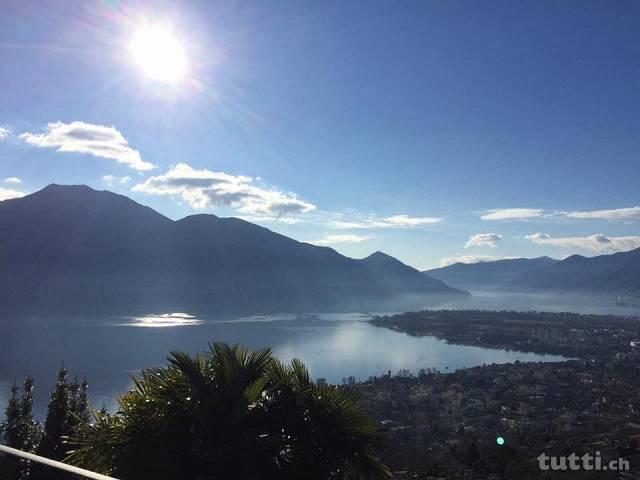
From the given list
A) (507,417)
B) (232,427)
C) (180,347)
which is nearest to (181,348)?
(180,347)

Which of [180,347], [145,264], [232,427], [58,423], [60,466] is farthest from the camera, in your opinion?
[145,264]

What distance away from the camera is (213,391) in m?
2.96

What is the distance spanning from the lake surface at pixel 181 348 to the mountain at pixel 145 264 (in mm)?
16487

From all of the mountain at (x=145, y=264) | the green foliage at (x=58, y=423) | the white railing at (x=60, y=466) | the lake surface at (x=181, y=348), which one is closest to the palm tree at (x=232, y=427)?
the white railing at (x=60, y=466)

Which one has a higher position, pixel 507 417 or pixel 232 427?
pixel 232 427

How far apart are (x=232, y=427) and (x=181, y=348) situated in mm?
44878

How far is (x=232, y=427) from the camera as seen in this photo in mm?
2814

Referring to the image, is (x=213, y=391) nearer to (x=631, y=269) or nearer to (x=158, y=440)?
(x=158, y=440)

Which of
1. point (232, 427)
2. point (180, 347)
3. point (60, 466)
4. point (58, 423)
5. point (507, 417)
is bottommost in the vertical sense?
point (507, 417)

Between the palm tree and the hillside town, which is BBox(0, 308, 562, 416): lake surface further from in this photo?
the palm tree

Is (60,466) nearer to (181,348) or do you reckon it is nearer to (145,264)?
(181,348)

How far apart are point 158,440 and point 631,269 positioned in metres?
→ 206

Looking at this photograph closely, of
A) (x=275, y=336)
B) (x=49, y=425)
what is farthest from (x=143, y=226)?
(x=49, y=425)

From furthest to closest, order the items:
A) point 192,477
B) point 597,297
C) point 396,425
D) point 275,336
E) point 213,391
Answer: point 597,297, point 275,336, point 396,425, point 213,391, point 192,477
